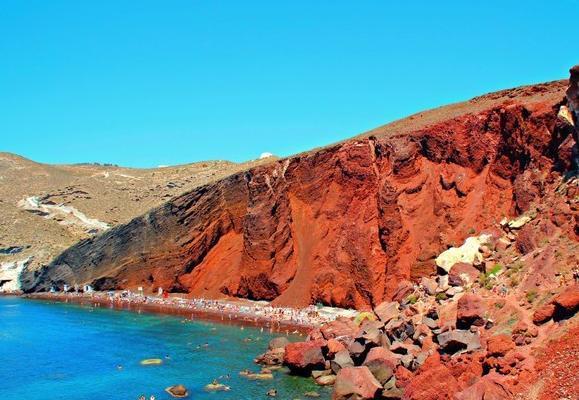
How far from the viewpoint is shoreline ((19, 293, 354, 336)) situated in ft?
189

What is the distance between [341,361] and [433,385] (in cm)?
881

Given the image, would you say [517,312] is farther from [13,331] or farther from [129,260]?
[129,260]

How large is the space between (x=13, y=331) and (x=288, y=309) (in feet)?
95.3

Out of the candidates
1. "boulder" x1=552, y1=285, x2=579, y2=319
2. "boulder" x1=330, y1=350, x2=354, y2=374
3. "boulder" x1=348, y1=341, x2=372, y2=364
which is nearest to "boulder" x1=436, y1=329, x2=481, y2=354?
"boulder" x1=552, y1=285, x2=579, y2=319

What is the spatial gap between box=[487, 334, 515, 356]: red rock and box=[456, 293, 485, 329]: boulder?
10.2ft

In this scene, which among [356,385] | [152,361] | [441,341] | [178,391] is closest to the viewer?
[356,385]

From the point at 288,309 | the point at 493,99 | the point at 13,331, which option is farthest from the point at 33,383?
the point at 493,99

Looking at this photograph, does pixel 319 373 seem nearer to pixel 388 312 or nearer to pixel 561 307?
pixel 388 312

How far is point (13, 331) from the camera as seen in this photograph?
61.6 metres

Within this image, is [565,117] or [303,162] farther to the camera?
[303,162]

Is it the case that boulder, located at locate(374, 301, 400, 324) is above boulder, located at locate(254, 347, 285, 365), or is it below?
above

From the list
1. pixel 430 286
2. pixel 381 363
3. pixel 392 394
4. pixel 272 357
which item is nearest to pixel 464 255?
pixel 430 286

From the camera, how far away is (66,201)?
128 metres

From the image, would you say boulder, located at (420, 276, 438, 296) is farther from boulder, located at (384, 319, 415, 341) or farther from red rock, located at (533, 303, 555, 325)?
red rock, located at (533, 303, 555, 325)
